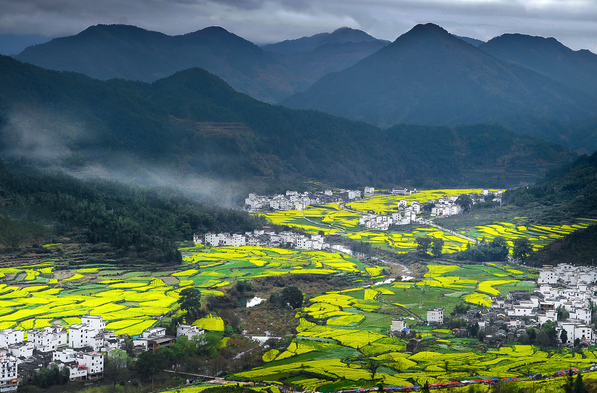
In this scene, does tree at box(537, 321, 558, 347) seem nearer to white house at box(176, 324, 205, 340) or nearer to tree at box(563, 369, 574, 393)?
tree at box(563, 369, 574, 393)

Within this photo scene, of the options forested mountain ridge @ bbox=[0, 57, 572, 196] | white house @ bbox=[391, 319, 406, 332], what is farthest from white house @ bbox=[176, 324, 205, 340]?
forested mountain ridge @ bbox=[0, 57, 572, 196]

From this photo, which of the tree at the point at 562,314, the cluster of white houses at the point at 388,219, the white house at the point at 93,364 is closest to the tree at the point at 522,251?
the tree at the point at 562,314

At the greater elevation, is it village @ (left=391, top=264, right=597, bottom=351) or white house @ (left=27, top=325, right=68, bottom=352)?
white house @ (left=27, top=325, right=68, bottom=352)

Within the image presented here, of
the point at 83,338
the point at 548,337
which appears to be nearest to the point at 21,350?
the point at 83,338

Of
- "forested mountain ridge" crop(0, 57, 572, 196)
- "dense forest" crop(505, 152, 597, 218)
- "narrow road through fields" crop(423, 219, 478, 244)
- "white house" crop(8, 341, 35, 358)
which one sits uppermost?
"forested mountain ridge" crop(0, 57, 572, 196)

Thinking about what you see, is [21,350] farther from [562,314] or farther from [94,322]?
[562,314]
